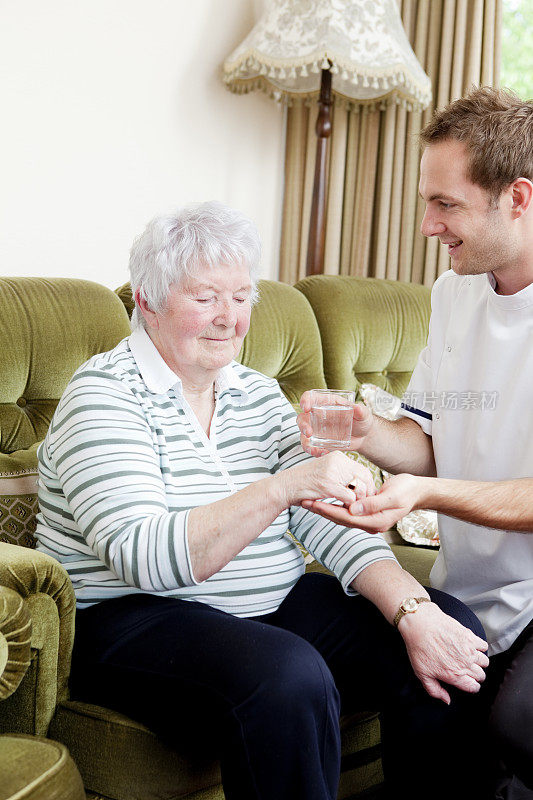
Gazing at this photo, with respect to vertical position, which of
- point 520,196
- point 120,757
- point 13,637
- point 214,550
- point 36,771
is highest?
point 520,196

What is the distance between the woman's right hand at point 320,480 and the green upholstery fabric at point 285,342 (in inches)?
38.1

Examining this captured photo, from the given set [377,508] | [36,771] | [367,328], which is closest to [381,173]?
[367,328]

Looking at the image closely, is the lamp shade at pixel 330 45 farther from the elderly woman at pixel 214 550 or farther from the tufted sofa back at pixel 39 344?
the elderly woman at pixel 214 550

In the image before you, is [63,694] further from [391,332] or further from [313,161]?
[313,161]

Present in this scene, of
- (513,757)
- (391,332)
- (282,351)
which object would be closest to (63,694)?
(513,757)

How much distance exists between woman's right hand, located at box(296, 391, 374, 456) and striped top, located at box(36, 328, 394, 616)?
0.25ft

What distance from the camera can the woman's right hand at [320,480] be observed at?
1321 millimetres

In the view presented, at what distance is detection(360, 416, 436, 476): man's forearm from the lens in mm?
1706

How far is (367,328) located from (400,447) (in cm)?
94

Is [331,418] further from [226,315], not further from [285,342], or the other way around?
[285,342]

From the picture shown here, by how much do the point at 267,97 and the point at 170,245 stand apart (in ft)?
6.66

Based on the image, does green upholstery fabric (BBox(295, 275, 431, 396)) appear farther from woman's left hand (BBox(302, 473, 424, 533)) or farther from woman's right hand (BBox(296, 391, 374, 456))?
woman's left hand (BBox(302, 473, 424, 533))

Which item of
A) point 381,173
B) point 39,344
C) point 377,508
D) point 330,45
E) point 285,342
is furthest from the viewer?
point 381,173

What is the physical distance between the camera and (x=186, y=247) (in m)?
1.50
